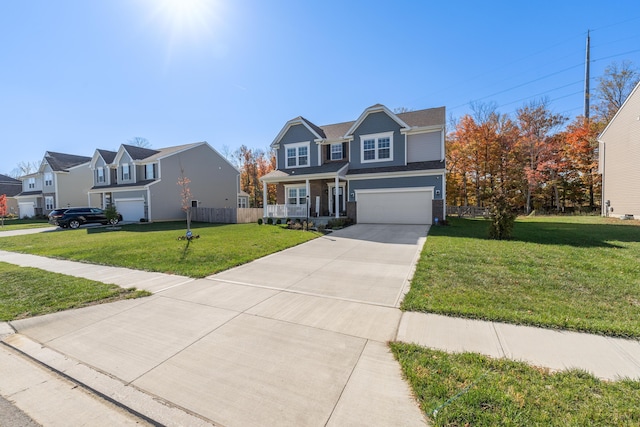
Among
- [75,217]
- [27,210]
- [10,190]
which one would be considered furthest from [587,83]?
[10,190]

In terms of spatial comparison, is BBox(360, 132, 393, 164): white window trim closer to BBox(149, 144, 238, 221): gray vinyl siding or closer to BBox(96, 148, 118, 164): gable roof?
BBox(149, 144, 238, 221): gray vinyl siding

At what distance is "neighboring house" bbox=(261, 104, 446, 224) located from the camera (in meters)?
16.0

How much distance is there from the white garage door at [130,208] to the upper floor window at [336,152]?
55.9ft

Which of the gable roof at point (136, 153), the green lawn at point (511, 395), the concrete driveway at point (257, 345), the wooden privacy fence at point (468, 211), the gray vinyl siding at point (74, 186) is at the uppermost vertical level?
the gable roof at point (136, 153)

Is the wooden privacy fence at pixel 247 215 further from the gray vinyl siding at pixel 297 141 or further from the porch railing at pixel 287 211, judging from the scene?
the gray vinyl siding at pixel 297 141

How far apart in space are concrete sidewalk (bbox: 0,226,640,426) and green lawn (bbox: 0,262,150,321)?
15.4 inches

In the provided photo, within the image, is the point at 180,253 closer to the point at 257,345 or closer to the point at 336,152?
the point at 257,345

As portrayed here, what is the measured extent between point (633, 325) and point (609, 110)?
35.6 meters

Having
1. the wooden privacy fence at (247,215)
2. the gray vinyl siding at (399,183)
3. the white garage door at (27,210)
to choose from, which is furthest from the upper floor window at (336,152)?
the white garage door at (27,210)

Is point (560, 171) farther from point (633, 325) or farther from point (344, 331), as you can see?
point (344, 331)

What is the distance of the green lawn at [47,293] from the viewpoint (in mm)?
4867

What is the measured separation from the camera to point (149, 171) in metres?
24.1

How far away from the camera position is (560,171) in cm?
2817

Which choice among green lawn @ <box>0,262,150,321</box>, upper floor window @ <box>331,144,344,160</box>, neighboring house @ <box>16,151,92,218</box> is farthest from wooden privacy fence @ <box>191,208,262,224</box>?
neighboring house @ <box>16,151,92,218</box>
